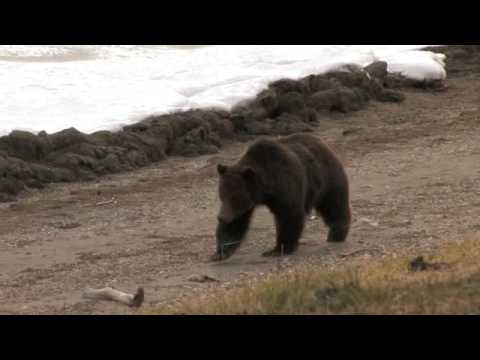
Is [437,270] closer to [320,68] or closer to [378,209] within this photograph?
[378,209]

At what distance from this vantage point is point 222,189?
1139 cm

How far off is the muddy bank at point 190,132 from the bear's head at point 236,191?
5.64 meters

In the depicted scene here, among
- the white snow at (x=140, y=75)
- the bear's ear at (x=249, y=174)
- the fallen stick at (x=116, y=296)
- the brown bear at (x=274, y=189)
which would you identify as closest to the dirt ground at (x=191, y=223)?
the fallen stick at (x=116, y=296)

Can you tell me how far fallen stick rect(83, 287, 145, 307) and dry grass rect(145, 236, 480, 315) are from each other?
0.89 metres

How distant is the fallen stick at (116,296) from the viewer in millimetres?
9562

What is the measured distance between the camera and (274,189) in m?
11.5

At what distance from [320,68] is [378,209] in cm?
1000

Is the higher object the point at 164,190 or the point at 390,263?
the point at 390,263

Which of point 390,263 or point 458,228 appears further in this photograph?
point 458,228

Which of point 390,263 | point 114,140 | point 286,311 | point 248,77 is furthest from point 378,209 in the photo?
point 248,77

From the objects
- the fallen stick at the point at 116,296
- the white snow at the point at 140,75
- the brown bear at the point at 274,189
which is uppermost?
the brown bear at the point at 274,189

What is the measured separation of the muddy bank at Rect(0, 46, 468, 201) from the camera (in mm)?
17109

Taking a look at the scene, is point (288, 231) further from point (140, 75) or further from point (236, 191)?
point (140, 75)

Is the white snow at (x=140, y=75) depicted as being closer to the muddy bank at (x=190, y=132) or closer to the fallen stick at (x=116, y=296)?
the muddy bank at (x=190, y=132)
